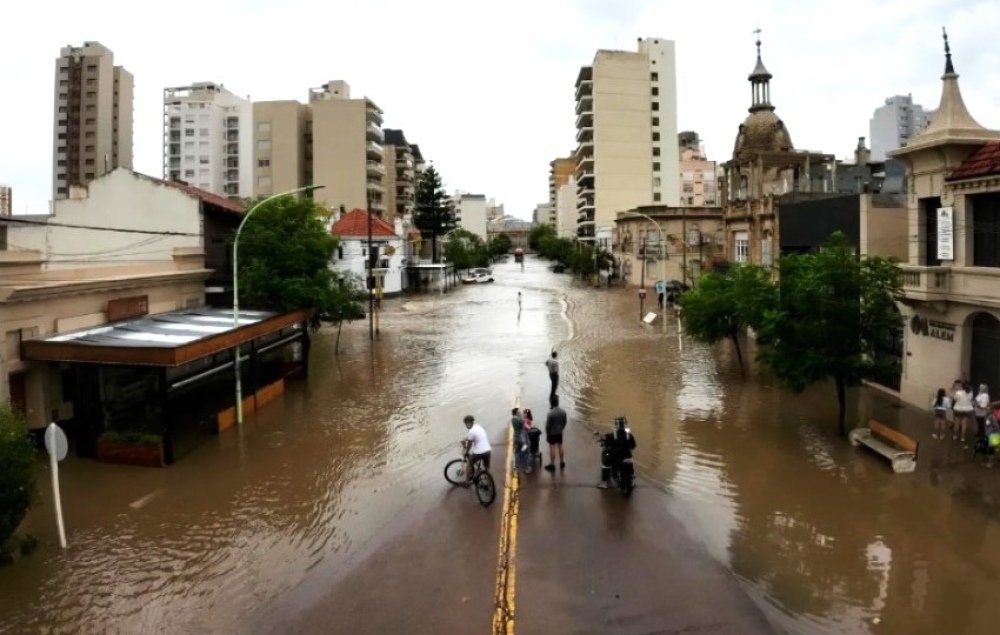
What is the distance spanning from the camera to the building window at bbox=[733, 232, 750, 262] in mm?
43031

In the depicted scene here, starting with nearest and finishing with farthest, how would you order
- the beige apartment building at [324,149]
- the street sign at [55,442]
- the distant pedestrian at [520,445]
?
the street sign at [55,442] → the distant pedestrian at [520,445] → the beige apartment building at [324,149]

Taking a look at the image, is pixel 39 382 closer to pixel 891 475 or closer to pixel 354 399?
pixel 354 399

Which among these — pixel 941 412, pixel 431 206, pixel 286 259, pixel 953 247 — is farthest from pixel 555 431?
pixel 431 206

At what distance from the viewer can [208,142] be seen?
10562cm

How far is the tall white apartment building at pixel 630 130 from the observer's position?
94875 millimetres

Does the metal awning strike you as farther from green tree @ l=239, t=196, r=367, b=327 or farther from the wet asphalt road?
the wet asphalt road

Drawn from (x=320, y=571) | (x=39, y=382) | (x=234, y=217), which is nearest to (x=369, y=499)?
(x=320, y=571)

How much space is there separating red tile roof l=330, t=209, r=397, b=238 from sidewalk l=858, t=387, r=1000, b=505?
149 feet

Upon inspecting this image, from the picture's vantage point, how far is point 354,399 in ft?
74.5

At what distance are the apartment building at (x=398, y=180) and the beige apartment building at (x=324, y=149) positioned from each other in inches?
336

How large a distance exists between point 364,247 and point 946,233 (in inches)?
1892

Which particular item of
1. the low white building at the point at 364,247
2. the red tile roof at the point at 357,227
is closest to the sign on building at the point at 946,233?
the low white building at the point at 364,247

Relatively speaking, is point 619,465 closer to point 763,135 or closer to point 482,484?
point 482,484

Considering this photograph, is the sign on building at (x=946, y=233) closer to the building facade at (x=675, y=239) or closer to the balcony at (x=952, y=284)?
the balcony at (x=952, y=284)
